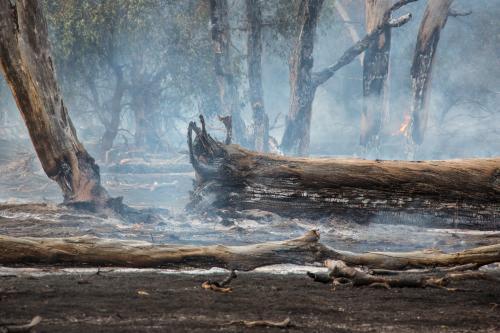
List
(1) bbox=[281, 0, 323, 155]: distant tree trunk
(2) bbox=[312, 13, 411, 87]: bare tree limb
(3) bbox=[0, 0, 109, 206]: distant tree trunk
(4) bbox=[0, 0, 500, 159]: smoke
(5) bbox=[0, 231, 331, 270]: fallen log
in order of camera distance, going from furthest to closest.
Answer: (4) bbox=[0, 0, 500, 159]: smoke → (2) bbox=[312, 13, 411, 87]: bare tree limb → (1) bbox=[281, 0, 323, 155]: distant tree trunk → (3) bbox=[0, 0, 109, 206]: distant tree trunk → (5) bbox=[0, 231, 331, 270]: fallen log

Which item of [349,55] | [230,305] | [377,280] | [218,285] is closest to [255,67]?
[349,55]

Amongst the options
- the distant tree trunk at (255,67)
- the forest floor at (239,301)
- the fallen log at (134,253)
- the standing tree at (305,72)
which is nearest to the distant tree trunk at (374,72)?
the standing tree at (305,72)

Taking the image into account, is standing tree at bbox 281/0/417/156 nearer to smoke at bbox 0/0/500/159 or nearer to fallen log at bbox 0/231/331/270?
smoke at bbox 0/0/500/159

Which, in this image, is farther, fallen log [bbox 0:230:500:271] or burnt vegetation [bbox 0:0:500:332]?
Answer: fallen log [bbox 0:230:500:271]

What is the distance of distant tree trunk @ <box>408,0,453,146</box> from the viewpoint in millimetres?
19188

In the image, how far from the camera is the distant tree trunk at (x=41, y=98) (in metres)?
9.73

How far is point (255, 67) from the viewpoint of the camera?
65.9 ft

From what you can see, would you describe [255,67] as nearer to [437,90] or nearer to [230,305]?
[437,90]

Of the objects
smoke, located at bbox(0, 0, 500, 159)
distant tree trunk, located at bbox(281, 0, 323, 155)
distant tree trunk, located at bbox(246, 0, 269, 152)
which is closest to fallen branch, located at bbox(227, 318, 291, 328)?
distant tree trunk, located at bbox(281, 0, 323, 155)

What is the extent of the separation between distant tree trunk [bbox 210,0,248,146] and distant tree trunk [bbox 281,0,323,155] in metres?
1.67

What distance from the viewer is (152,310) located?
447cm

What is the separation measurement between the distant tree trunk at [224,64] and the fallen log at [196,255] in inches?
510

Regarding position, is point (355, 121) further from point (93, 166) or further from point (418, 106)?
point (93, 166)

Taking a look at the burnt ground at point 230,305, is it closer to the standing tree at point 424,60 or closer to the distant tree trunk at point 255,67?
the distant tree trunk at point 255,67
